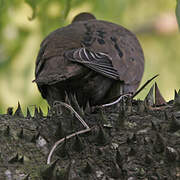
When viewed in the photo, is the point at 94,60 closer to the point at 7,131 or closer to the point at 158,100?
the point at 158,100

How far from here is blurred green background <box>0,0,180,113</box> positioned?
5121 millimetres

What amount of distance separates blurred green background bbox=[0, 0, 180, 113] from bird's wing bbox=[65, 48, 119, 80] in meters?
0.45

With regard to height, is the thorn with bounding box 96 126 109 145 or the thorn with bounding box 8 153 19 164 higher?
the thorn with bounding box 96 126 109 145

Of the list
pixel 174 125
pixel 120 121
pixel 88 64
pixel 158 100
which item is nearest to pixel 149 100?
pixel 158 100

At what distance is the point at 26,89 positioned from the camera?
609cm

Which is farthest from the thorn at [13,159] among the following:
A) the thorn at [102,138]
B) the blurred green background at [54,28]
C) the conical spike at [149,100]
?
the blurred green background at [54,28]

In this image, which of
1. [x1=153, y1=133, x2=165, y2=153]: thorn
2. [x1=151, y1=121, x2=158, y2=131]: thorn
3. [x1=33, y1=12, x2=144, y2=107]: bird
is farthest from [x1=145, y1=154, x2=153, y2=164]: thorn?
[x1=33, y1=12, x2=144, y2=107]: bird

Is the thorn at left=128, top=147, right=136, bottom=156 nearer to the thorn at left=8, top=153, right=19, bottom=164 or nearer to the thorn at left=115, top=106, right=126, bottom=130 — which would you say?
the thorn at left=115, top=106, right=126, bottom=130

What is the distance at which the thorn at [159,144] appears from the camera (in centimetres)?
228

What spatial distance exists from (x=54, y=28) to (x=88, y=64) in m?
1.04

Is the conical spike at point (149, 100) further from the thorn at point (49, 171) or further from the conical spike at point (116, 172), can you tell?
the thorn at point (49, 171)

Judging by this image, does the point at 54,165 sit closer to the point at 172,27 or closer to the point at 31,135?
the point at 31,135

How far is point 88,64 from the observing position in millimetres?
4625

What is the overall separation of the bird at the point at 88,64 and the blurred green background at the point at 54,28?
9.8 inches
